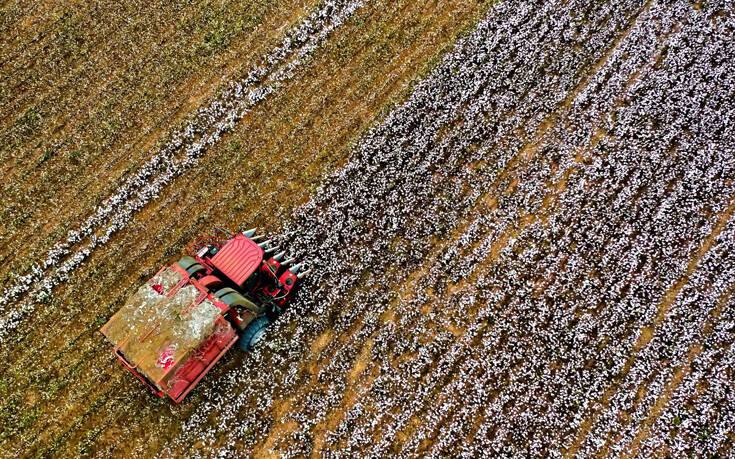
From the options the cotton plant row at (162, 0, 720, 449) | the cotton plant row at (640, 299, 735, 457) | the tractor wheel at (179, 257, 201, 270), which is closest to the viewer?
the cotton plant row at (640, 299, 735, 457)

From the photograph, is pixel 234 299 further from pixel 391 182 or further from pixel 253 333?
pixel 391 182

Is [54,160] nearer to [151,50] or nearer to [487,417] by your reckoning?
[151,50]

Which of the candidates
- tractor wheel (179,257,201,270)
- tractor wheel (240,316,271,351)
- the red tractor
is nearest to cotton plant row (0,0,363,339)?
tractor wheel (179,257,201,270)

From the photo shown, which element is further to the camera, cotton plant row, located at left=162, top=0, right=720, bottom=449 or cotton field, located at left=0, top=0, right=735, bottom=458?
cotton plant row, located at left=162, top=0, right=720, bottom=449

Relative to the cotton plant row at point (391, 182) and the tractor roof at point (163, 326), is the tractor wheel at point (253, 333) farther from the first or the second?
the tractor roof at point (163, 326)

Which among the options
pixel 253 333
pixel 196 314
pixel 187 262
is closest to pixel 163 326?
pixel 196 314

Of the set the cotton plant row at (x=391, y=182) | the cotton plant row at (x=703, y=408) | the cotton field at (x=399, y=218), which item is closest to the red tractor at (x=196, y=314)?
the cotton field at (x=399, y=218)

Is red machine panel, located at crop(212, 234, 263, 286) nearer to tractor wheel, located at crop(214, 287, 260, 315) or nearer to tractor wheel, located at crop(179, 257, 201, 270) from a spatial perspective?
tractor wheel, located at crop(214, 287, 260, 315)
